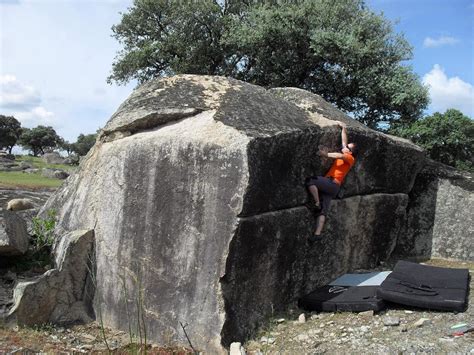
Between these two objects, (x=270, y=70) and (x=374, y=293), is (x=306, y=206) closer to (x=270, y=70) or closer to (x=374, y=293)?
(x=374, y=293)

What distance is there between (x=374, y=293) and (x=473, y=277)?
1.83m

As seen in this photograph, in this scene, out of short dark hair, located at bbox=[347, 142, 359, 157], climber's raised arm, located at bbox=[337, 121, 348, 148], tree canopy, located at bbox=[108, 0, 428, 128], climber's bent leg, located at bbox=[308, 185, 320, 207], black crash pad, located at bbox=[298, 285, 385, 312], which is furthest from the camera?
tree canopy, located at bbox=[108, 0, 428, 128]

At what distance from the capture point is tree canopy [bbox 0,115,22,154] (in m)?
57.5

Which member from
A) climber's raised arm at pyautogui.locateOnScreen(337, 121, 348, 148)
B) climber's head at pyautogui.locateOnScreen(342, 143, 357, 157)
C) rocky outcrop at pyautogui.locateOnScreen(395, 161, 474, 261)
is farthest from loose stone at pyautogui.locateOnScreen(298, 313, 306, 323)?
rocky outcrop at pyautogui.locateOnScreen(395, 161, 474, 261)

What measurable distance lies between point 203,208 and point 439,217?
5.00 metres

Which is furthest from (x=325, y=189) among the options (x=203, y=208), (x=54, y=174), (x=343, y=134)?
(x=54, y=174)

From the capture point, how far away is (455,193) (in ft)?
28.9

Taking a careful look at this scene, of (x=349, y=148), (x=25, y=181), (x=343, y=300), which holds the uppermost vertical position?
(x=349, y=148)

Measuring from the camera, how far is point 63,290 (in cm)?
590

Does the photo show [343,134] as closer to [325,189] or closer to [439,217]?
[325,189]

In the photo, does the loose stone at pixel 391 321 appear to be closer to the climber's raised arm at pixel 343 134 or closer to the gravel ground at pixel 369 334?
the gravel ground at pixel 369 334

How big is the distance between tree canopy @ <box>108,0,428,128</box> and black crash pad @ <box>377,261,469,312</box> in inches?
488

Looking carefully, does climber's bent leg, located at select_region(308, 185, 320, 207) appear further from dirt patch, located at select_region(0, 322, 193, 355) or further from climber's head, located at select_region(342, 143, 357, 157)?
dirt patch, located at select_region(0, 322, 193, 355)

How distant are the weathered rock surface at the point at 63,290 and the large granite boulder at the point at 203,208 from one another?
17 cm
